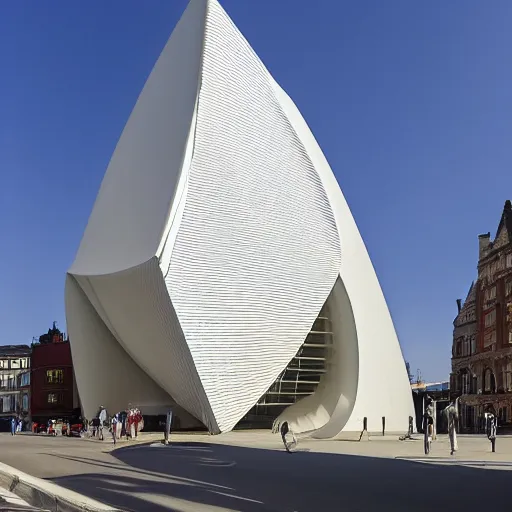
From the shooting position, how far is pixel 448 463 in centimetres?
1317

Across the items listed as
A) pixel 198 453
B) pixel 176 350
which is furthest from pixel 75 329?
pixel 198 453

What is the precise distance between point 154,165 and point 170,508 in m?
21.4

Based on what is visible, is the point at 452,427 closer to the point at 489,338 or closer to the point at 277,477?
the point at 277,477

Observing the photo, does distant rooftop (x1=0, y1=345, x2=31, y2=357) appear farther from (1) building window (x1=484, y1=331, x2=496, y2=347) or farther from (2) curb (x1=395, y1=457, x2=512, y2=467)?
(2) curb (x1=395, y1=457, x2=512, y2=467)

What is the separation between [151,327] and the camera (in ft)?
87.5

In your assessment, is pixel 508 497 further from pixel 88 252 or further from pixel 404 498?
pixel 88 252

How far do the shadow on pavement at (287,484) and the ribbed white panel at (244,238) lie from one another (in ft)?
35.1

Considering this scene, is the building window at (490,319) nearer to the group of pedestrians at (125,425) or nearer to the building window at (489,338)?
the building window at (489,338)

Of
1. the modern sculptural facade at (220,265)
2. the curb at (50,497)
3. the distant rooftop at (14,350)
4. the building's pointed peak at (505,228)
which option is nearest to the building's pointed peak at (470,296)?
the building's pointed peak at (505,228)

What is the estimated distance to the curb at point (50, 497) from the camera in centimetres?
781

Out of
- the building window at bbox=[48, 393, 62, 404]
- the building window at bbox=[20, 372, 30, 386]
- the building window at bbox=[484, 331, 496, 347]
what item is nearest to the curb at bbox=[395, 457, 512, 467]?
the building window at bbox=[484, 331, 496, 347]

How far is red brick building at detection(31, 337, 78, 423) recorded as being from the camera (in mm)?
43812

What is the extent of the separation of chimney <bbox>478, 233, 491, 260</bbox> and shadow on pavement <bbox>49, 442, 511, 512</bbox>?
25.8 metres

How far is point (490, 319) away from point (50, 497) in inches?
1248
